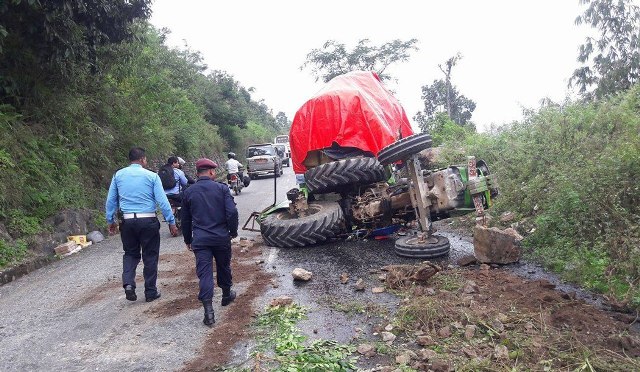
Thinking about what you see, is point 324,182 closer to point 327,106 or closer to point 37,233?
point 327,106

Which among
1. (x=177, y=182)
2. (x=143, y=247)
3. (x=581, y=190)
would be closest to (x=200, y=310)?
(x=143, y=247)

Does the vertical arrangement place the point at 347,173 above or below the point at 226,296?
above

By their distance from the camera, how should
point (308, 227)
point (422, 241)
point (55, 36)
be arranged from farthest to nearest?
point (55, 36)
point (308, 227)
point (422, 241)

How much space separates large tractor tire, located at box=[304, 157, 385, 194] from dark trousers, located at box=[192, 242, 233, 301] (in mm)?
2748

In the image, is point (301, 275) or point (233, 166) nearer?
point (301, 275)

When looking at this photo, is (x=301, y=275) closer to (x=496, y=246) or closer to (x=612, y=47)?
(x=496, y=246)

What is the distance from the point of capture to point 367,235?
846cm

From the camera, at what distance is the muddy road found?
4246 mm

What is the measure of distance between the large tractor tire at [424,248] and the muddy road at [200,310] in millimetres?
123

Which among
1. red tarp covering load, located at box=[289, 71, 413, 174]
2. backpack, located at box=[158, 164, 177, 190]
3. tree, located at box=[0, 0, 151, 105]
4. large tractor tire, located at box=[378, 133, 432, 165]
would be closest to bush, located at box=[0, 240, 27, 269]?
backpack, located at box=[158, 164, 177, 190]

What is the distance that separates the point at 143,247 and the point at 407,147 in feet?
11.1

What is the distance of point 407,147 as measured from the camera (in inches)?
247

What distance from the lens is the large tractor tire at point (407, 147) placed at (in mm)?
6258

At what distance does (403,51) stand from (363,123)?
3201 centimetres
